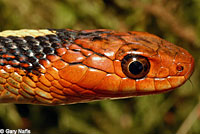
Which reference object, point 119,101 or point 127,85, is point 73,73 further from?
point 119,101

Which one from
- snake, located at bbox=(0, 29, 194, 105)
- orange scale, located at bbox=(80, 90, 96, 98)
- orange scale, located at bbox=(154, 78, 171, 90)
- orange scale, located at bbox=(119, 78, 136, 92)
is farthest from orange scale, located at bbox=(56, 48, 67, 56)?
orange scale, located at bbox=(154, 78, 171, 90)

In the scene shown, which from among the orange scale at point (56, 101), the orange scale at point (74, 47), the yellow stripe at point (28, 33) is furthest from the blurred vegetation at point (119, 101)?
the orange scale at point (56, 101)

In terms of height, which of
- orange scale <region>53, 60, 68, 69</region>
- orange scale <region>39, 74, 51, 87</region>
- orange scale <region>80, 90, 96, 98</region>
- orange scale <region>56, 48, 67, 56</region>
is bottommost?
orange scale <region>80, 90, 96, 98</region>

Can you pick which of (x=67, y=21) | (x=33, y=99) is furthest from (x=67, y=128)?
(x=33, y=99)

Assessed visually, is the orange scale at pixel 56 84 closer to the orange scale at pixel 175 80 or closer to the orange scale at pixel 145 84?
the orange scale at pixel 145 84

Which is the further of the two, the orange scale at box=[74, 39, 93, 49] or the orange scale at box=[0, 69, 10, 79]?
the orange scale at box=[74, 39, 93, 49]

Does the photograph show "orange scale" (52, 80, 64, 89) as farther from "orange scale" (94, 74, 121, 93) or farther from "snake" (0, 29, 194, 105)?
"orange scale" (94, 74, 121, 93)
